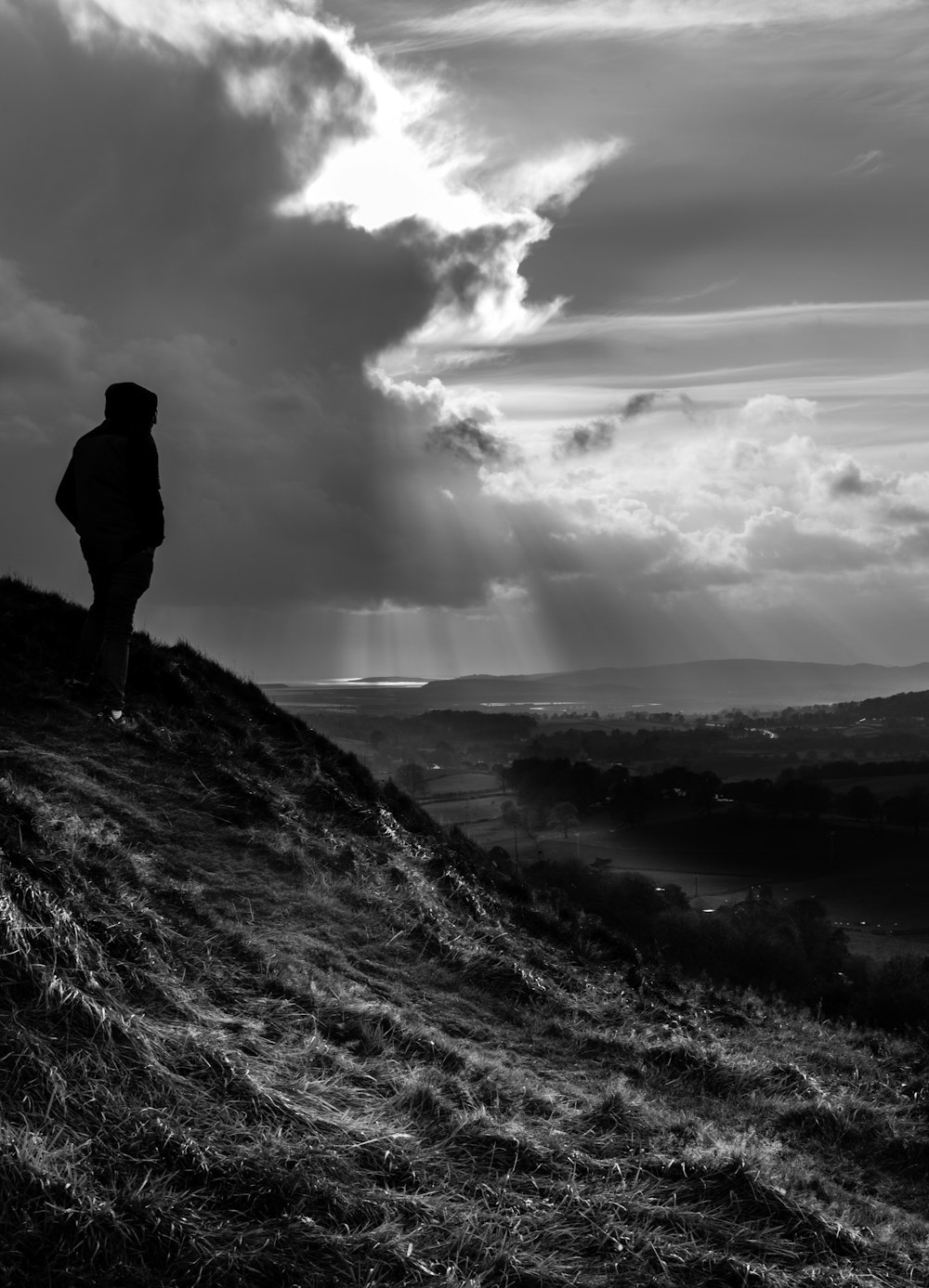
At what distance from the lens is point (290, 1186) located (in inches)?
171

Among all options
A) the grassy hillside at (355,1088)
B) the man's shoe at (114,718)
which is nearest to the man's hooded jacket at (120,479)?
the man's shoe at (114,718)

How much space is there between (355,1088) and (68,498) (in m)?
9.25

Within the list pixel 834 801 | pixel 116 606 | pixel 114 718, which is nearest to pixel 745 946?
pixel 114 718

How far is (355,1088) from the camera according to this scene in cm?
555

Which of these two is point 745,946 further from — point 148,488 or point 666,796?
point 666,796

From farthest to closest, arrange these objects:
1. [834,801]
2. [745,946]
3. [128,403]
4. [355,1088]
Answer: [834,801] → [745,946] → [128,403] → [355,1088]

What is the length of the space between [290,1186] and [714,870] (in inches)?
2501

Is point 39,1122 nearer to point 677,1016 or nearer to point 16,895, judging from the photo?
point 16,895

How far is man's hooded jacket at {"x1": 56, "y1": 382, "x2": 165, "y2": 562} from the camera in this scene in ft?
38.5

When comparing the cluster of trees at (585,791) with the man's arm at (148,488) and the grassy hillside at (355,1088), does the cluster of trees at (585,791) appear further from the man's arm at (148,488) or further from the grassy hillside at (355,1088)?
the grassy hillside at (355,1088)

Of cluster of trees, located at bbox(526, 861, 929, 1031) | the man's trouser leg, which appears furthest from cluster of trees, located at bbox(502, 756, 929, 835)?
the man's trouser leg

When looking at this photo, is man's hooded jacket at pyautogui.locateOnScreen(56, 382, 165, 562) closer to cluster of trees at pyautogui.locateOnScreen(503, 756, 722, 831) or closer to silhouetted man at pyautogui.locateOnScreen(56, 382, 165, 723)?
silhouetted man at pyautogui.locateOnScreen(56, 382, 165, 723)

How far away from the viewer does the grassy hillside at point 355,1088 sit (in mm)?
4160

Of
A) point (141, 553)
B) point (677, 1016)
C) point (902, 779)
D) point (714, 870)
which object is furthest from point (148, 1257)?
point (902, 779)
